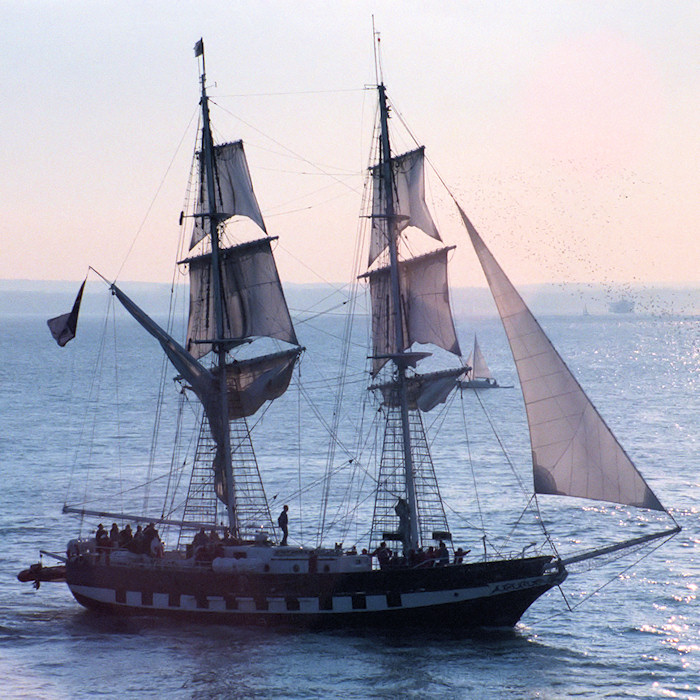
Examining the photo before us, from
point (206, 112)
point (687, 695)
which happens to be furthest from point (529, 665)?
point (206, 112)

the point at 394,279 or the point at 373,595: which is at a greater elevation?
the point at 394,279

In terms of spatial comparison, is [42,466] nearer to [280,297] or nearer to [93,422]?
[93,422]

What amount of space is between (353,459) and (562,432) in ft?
29.6

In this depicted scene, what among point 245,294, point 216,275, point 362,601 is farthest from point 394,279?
point 362,601

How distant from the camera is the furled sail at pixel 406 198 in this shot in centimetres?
4541

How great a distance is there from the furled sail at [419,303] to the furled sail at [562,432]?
5216 millimetres

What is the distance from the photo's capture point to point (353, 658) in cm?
4034

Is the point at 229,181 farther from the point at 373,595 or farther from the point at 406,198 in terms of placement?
the point at 373,595

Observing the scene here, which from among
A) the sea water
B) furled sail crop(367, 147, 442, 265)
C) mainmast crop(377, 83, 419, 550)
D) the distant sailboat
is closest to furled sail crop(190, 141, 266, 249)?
furled sail crop(367, 147, 442, 265)

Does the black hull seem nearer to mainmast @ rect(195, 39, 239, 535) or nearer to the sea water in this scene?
the sea water

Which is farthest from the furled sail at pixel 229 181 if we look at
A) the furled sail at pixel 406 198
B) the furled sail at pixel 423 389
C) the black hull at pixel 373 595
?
the black hull at pixel 373 595

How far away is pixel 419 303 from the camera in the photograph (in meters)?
46.1

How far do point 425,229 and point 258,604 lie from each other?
1584cm

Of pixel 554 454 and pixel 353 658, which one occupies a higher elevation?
pixel 554 454
